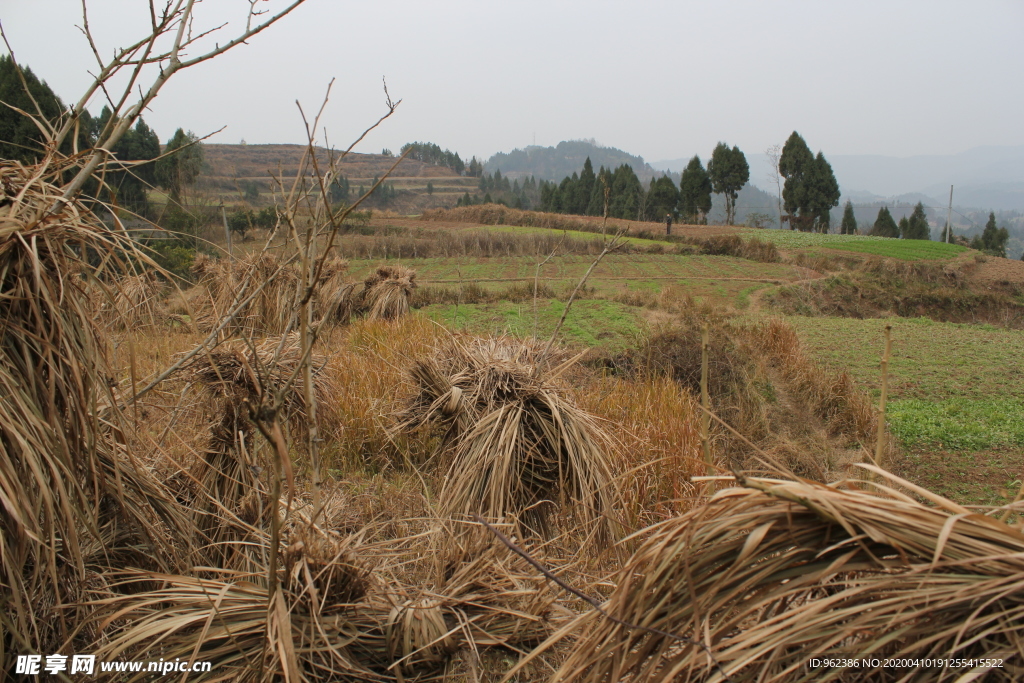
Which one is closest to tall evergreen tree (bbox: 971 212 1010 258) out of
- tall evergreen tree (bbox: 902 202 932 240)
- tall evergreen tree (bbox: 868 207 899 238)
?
tall evergreen tree (bbox: 902 202 932 240)

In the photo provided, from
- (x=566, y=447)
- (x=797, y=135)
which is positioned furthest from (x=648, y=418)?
(x=797, y=135)

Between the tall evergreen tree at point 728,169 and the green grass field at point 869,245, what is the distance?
1802 cm

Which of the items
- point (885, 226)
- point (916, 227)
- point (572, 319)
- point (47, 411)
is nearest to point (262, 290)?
point (47, 411)

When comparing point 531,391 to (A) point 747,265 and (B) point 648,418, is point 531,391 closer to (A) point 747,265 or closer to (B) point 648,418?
(B) point 648,418

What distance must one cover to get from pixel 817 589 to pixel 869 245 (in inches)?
1704

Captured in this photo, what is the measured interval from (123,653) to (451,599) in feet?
3.20

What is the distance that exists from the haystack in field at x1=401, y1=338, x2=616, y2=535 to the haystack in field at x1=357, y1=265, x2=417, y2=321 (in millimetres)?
8608

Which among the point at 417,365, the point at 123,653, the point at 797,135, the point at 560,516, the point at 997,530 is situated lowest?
the point at 560,516

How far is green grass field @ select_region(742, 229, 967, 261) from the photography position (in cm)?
3412

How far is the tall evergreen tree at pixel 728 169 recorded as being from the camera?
193 ft

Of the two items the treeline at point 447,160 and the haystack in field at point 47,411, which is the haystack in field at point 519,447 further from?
the treeline at point 447,160

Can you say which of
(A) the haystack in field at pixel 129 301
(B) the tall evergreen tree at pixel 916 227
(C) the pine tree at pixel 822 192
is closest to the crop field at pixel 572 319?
(A) the haystack in field at pixel 129 301

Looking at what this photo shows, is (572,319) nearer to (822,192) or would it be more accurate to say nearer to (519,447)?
(519,447)

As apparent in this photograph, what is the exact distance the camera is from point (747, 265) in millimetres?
29328
